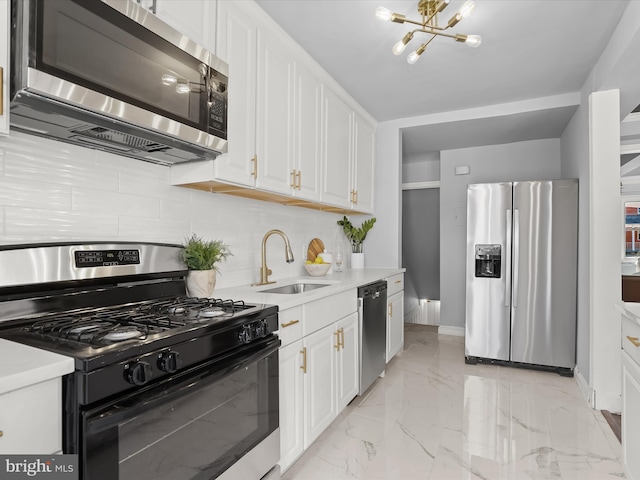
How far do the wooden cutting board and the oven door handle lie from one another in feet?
5.85

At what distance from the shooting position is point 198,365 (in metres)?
1.25

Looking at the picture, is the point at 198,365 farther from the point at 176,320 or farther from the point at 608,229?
the point at 608,229

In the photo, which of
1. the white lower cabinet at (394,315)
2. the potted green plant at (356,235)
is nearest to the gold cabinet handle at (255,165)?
the white lower cabinet at (394,315)

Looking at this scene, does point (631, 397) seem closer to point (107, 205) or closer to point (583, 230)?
point (583, 230)

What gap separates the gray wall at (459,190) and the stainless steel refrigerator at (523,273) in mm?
1119

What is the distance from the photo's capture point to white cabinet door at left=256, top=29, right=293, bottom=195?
2145 millimetres

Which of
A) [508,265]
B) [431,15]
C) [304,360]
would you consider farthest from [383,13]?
[508,265]

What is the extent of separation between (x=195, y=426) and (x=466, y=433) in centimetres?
181

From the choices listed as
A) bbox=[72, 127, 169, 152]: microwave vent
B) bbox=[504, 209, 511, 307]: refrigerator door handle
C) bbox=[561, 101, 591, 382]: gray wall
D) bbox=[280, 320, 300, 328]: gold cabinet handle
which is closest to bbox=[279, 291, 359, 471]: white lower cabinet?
bbox=[280, 320, 300, 328]: gold cabinet handle

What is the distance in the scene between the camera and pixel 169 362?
1110 millimetres

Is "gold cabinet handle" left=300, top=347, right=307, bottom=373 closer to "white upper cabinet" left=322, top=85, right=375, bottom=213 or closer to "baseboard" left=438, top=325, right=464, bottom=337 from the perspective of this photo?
"white upper cabinet" left=322, top=85, right=375, bottom=213

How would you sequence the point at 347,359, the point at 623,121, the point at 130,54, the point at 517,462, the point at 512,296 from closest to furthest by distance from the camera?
the point at 130,54 → the point at 517,462 → the point at 347,359 → the point at 623,121 → the point at 512,296

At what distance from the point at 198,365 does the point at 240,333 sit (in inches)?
8.4

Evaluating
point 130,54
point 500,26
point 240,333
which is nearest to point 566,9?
point 500,26
